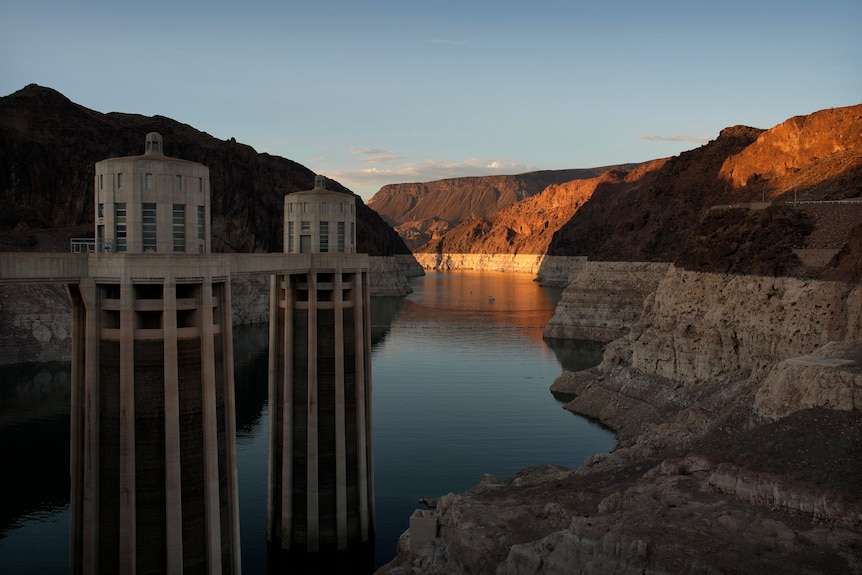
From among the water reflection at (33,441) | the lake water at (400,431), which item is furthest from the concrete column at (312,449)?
the water reflection at (33,441)

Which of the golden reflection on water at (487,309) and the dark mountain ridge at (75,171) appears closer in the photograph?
the dark mountain ridge at (75,171)

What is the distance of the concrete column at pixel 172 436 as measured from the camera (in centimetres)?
2206

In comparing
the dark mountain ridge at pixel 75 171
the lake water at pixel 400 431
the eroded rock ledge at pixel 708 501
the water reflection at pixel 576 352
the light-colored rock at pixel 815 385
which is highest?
the dark mountain ridge at pixel 75 171

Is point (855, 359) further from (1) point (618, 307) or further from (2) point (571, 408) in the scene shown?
(1) point (618, 307)

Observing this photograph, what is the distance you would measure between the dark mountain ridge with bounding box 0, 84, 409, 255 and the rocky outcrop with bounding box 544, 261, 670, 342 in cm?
6304

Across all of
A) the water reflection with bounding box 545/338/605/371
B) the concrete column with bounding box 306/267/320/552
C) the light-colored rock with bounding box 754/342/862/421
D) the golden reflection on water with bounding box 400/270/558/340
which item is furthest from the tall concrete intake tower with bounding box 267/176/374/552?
the golden reflection on water with bounding box 400/270/558/340

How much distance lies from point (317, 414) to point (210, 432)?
33.7ft

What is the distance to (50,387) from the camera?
67750mm

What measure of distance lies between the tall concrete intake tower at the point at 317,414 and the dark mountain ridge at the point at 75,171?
82027 millimetres

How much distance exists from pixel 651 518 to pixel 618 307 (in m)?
79.8

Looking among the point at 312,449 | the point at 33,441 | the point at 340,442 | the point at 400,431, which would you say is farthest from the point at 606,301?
the point at 312,449

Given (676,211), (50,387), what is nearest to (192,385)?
(50,387)

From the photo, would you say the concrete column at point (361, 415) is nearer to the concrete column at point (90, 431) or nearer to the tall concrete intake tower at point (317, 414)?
the tall concrete intake tower at point (317, 414)

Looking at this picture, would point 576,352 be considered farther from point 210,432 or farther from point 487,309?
point 210,432
